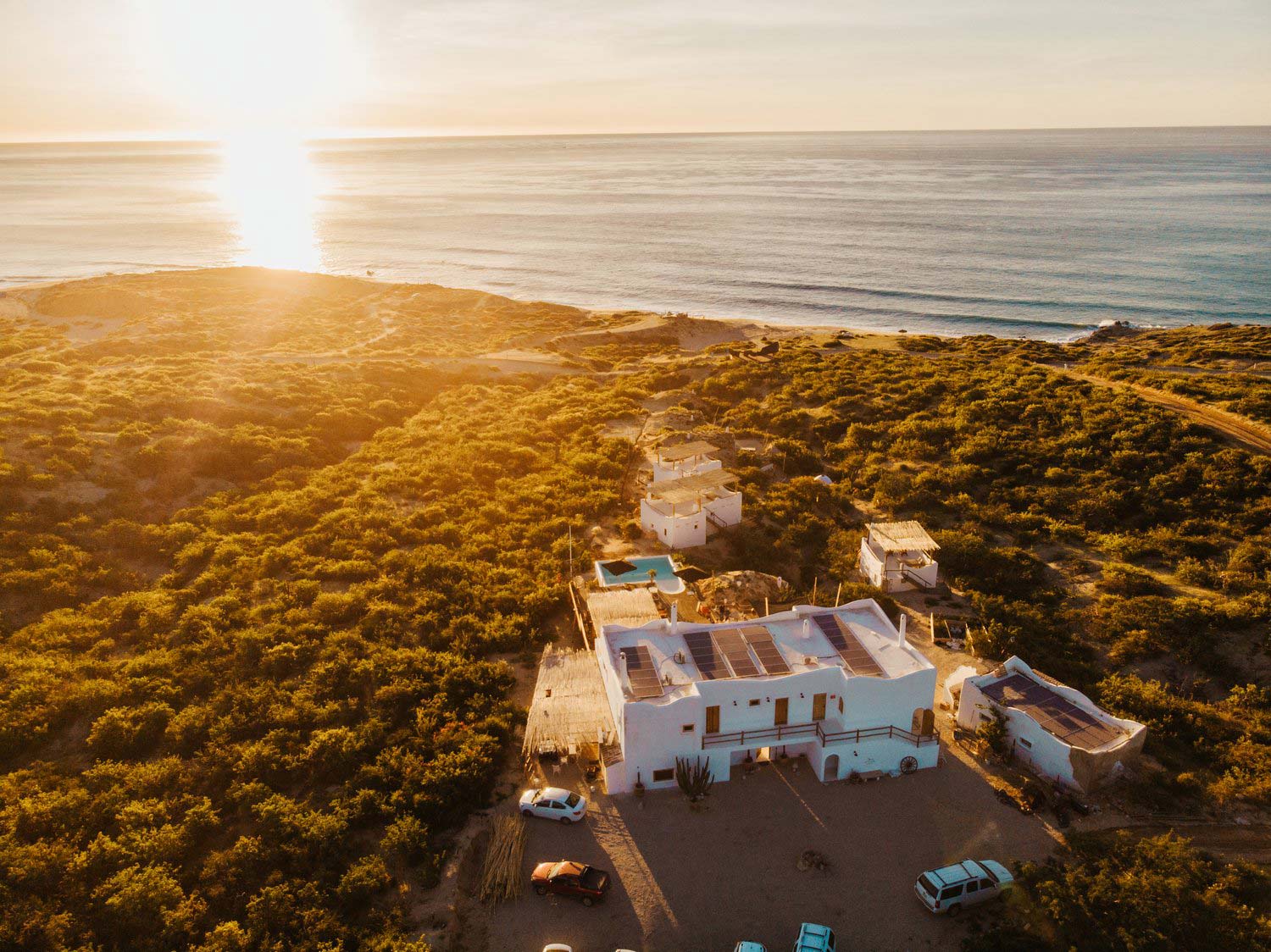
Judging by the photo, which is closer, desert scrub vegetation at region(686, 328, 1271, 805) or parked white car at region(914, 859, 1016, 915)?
parked white car at region(914, 859, 1016, 915)

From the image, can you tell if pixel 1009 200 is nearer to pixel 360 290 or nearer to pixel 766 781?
pixel 360 290

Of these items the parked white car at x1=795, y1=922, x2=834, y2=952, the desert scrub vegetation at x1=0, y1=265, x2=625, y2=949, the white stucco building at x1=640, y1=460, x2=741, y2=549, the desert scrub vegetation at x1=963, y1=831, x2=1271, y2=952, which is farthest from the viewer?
the white stucco building at x1=640, y1=460, x2=741, y2=549

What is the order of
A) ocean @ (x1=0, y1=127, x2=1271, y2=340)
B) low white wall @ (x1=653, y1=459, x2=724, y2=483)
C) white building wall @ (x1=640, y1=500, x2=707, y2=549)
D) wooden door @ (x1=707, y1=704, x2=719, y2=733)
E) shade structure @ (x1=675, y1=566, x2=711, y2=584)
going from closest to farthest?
wooden door @ (x1=707, y1=704, x2=719, y2=733), shade structure @ (x1=675, y1=566, x2=711, y2=584), white building wall @ (x1=640, y1=500, x2=707, y2=549), low white wall @ (x1=653, y1=459, x2=724, y2=483), ocean @ (x1=0, y1=127, x2=1271, y2=340)

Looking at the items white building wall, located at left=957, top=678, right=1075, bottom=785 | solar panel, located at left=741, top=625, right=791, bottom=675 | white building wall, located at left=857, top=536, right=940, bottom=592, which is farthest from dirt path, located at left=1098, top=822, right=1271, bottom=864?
white building wall, located at left=857, top=536, right=940, bottom=592

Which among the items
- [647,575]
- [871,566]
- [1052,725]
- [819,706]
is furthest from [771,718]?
[871,566]

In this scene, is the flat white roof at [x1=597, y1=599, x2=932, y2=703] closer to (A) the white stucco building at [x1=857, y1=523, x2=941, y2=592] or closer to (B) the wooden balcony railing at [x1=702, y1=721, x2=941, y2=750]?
(B) the wooden balcony railing at [x1=702, y1=721, x2=941, y2=750]
